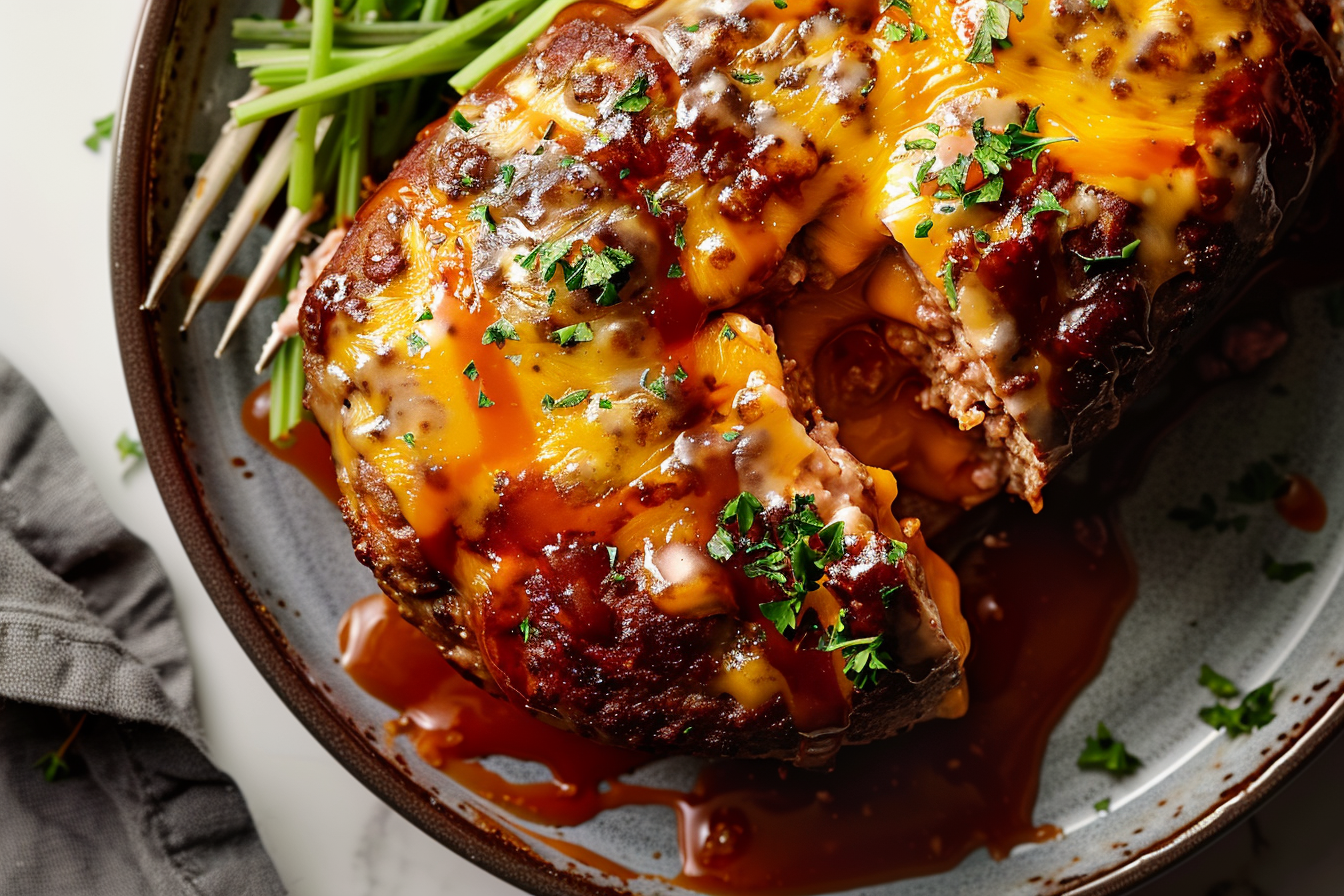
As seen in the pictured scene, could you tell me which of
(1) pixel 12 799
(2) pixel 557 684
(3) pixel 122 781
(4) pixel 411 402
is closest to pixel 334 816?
(3) pixel 122 781

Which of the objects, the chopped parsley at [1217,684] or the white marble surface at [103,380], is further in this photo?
the white marble surface at [103,380]

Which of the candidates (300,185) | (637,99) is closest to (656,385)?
(637,99)

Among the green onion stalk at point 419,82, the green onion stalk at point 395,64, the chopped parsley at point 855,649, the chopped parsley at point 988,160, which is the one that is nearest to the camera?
the chopped parsley at point 988,160

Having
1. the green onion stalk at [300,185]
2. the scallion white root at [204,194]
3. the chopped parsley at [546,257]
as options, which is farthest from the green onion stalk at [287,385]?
the chopped parsley at [546,257]

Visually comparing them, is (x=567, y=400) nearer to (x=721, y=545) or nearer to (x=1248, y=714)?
(x=721, y=545)

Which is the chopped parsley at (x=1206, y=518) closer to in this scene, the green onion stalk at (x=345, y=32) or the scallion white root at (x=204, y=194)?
the green onion stalk at (x=345, y=32)

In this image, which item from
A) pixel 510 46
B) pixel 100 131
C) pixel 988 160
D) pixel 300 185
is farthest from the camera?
pixel 100 131

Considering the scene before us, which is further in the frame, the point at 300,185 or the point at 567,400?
the point at 300,185
